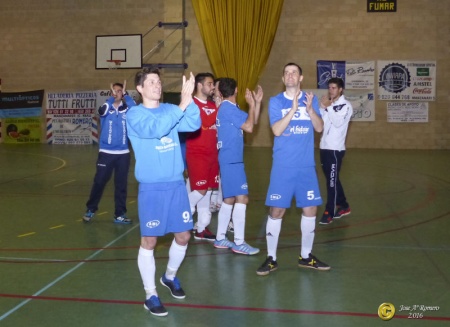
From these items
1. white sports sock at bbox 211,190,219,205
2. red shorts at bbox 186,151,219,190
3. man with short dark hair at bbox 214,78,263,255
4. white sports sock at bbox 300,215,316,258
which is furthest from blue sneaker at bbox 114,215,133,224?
white sports sock at bbox 300,215,316,258

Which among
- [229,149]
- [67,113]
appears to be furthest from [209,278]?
[67,113]

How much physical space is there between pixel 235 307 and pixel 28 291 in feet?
6.19

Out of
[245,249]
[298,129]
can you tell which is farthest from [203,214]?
[298,129]

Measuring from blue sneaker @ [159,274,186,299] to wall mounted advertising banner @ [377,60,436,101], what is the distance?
15940mm

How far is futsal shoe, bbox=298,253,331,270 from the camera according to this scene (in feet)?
19.5

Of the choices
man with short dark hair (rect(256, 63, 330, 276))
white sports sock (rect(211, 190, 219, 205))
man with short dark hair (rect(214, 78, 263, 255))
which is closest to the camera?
man with short dark hair (rect(256, 63, 330, 276))

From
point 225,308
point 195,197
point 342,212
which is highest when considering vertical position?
point 195,197

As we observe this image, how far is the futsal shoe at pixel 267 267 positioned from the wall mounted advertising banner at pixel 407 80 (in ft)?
49.1

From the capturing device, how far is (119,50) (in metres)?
20.9

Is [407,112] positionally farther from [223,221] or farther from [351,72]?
[223,221]

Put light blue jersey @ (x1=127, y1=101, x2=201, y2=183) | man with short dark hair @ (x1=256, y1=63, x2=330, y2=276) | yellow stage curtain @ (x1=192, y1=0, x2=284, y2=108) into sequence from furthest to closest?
1. yellow stage curtain @ (x1=192, y1=0, x2=284, y2=108)
2. man with short dark hair @ (x1=256, y1=63, x2=330, y2=276)
3. light blue jersey @ (x1=127, y1=101, x2=201, y2=183)

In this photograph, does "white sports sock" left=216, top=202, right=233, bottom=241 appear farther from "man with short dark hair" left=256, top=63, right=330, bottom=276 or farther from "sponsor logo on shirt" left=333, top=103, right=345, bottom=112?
"sponsor logo on shirt" left=333, top=103, right=345, bottom=112

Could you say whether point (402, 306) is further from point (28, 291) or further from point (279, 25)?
point (279, 25)

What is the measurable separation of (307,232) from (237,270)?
0.80 meters
